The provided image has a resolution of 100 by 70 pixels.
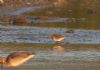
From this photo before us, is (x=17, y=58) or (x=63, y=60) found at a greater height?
(x=17, y=58)

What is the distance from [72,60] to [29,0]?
48.3m

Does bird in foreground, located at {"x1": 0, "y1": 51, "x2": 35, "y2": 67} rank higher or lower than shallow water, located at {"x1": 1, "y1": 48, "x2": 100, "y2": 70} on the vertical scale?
higher

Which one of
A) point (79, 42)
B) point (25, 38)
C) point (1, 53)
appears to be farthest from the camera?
point (25, 38)

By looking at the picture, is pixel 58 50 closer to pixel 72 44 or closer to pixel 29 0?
pixel 72 44

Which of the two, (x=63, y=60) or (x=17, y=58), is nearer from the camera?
(x=17, y=58)

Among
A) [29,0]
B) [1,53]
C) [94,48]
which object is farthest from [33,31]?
[29,0]

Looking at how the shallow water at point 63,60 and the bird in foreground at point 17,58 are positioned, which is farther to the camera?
the shallow water at point 63,60

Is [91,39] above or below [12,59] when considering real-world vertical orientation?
below

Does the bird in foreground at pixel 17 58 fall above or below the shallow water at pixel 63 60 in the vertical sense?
above

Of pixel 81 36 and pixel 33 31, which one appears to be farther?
pixel 33 31

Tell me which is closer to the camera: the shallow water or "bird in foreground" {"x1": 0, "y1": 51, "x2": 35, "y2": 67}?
"bird in foreground" {"x1": 0, "y1": 51, "x2": 35, "y2": 67}

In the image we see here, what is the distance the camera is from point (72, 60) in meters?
16.5

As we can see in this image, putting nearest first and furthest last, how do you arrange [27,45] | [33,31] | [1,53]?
[1,53] < [27,45] < [33,31]

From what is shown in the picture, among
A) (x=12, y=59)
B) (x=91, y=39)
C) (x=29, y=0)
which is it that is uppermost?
(x=12, y=59)
